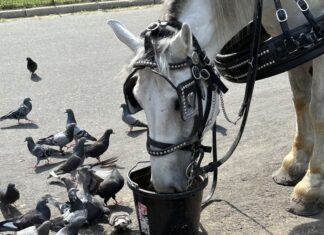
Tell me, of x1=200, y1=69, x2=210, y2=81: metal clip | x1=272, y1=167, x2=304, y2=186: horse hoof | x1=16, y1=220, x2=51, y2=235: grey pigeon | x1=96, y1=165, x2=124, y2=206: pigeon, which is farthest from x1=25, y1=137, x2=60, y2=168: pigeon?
x1=200, y1=69, x2=210, y2=81: metal clip

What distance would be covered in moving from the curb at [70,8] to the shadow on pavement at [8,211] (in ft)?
29.7

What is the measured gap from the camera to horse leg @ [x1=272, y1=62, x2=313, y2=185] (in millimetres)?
4730

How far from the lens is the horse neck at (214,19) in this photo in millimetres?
3500

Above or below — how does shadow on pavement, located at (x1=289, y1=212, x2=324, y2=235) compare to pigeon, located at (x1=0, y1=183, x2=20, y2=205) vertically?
below

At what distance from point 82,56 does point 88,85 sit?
5.44 feet

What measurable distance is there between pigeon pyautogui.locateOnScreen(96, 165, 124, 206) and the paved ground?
0.17m

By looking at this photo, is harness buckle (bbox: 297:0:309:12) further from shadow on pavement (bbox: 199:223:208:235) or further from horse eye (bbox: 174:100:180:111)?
shadow on pavement (bbox: 199:223:208:235)

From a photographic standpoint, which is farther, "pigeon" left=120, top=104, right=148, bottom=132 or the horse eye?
"pigeon" left=120, top=104, right=148, bottom=132

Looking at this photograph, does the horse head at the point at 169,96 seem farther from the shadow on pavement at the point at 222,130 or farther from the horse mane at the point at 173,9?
the shadow on pavement at the point at 222,130

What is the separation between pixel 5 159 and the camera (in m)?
5.68

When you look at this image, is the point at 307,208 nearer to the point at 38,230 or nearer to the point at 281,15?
the point at 281,15

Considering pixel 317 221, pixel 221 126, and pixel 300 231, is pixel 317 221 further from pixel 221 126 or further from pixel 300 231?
pixel 221 126

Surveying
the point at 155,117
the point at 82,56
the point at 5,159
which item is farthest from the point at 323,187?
the point at 82,56

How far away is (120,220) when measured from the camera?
4180 millimetres
